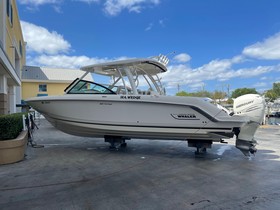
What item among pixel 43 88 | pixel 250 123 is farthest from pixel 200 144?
pixel 43 88

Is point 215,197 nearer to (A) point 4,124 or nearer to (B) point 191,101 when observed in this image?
(B) point 191,101

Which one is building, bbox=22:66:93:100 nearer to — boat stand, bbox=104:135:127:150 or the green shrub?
boat stand, bbox=104:135:127:150

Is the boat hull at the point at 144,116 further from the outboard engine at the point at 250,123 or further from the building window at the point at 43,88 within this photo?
the building window at the point at 43,88

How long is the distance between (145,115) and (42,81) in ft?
83.9

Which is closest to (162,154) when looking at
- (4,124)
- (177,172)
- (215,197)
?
(177,172)

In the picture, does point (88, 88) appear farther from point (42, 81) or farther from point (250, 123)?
point (42, 81)

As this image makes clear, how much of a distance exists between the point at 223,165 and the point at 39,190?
12.3 ft

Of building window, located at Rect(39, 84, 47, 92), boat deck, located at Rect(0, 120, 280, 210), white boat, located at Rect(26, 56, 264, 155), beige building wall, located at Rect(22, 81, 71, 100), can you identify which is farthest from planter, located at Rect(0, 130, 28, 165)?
building window, located at Rect(39, 84, 47, 92)

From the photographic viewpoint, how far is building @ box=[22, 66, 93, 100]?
27730mm

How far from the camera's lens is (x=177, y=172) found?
455 centimetres

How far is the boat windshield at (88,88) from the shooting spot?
6195mm

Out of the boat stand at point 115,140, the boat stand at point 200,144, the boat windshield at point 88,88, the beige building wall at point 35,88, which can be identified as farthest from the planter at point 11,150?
the beige building wall at point 35,88

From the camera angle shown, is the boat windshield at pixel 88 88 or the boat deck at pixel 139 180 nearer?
the boat deck at pixel 139 180

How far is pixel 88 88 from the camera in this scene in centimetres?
629
